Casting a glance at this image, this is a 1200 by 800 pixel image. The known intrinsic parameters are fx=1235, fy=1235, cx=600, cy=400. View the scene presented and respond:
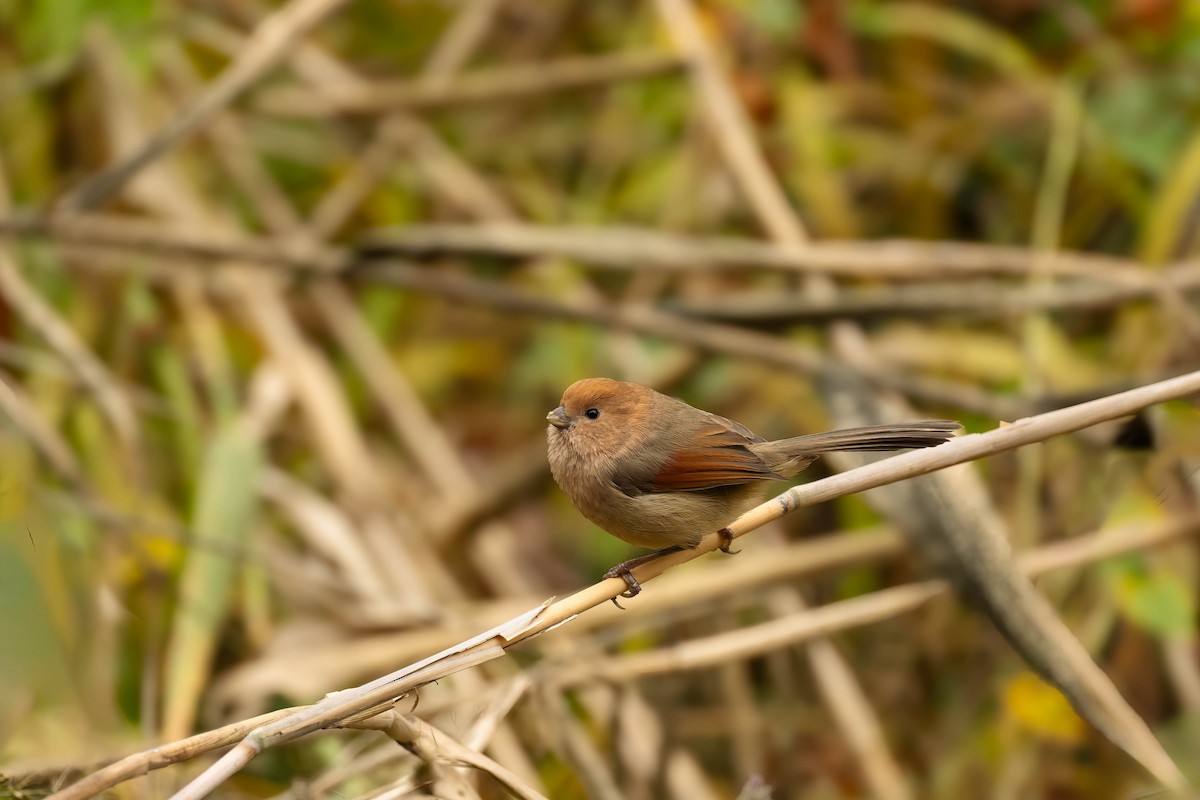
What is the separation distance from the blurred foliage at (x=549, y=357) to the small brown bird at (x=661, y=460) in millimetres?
680

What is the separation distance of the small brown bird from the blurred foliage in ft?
2.23

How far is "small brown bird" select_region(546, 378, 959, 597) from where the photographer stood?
274 centimetres

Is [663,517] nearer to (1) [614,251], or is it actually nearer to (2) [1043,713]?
(2) [1043,713]

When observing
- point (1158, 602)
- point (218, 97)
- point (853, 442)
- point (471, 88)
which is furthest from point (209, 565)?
point (1158, 602)

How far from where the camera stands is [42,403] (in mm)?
4434

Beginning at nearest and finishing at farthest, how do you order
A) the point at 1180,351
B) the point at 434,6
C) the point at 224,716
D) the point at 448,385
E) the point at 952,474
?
1. the point at 952,474
2. the point at 224,716
3. the point at 1180,351
4. the point at 448,385
5. the point at 434,6

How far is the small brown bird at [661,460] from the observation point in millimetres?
2742

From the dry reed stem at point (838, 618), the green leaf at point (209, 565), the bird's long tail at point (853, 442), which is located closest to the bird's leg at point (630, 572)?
the bird's long tail at point (853, 442)

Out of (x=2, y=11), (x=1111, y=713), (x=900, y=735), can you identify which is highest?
(x=2, y=11)

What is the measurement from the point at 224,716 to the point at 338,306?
188 centimetres

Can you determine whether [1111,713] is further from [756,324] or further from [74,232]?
[74,232]

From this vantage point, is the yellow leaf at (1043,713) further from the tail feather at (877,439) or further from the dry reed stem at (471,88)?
the dry reed stem at (471,88)

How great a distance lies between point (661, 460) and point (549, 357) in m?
2.49

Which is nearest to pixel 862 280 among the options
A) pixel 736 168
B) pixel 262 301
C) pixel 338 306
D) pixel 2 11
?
pixel 736 168
